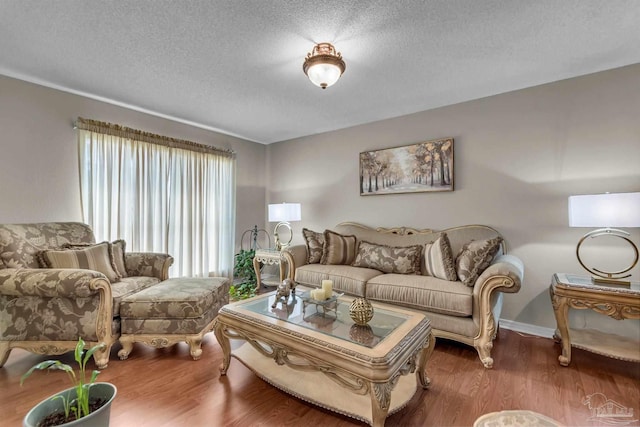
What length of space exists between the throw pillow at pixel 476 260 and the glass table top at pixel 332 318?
869 millimetres

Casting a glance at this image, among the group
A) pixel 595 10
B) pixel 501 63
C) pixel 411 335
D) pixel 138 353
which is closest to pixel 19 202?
pixel 138 353

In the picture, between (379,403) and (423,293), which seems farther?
(423,293)

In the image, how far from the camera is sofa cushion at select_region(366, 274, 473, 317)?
2.15 meters

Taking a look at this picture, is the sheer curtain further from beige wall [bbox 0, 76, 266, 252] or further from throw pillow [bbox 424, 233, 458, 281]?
throw pillow [bbox 424, 233, 458, 281]

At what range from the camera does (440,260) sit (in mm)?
2557

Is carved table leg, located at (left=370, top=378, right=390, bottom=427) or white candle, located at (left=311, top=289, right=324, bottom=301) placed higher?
white candle, located at (left=311, top=289, right=324, bottom=301)

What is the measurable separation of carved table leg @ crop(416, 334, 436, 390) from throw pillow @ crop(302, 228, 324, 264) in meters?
1.71

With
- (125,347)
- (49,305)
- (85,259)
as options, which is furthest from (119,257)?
(125,347)

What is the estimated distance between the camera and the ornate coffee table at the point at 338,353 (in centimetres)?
127

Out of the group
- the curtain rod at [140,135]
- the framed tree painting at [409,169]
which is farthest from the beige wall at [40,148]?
the framed tree painting at [409,169]

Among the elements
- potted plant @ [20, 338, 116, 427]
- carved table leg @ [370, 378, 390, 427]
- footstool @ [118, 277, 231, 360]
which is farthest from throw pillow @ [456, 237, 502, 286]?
potted plant @ [20, 338, 116, 427]

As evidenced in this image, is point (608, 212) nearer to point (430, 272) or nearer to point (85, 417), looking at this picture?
point (430, 272)

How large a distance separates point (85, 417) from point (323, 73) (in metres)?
2.15

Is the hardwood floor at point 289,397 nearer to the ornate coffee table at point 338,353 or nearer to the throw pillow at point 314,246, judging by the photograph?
the ornate coffee table at point 338,353
